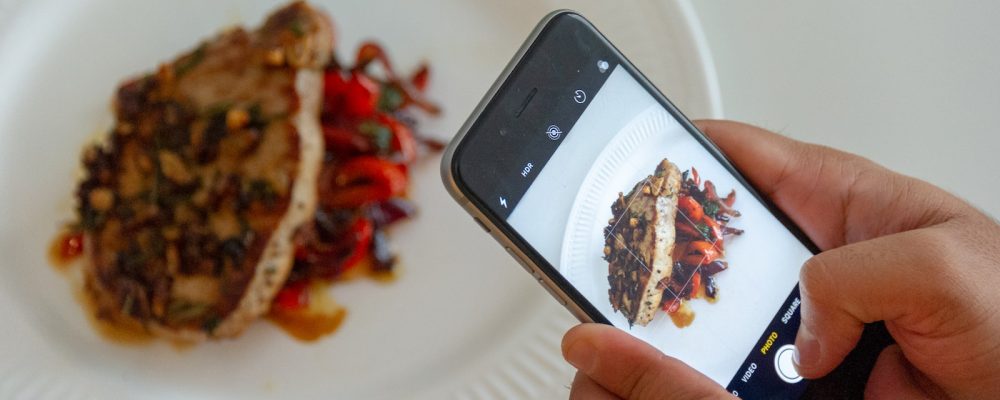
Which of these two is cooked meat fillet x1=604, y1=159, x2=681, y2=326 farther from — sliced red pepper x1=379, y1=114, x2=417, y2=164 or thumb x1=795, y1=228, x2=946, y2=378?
sliced red pepper x1=379, y1=114, x2=417, y2=164

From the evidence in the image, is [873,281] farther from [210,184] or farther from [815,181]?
[210,184]

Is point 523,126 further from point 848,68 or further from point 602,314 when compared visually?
point 848,68

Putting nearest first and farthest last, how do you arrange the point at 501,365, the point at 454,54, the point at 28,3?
the point at 501,365, the point at 28,3, the point at 454,54

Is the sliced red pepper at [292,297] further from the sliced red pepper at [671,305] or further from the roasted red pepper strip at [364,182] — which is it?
the sliced red pepper at [671,305]

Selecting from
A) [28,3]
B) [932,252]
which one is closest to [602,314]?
[932,252]

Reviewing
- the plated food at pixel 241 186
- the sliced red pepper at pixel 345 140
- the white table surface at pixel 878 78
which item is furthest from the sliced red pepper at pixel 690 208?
the sliced red pepper at pixel 345 140

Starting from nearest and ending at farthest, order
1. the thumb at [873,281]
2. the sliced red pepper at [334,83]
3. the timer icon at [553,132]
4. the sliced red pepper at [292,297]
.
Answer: the thumb at [873,281], the timer icon at [553,132], the sliced red pepper at [292,297], the sliced red pepper at [334,83]
